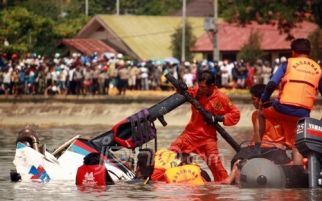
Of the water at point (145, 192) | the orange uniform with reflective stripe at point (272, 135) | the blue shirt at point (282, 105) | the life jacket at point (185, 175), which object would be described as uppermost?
the blue shirt at point (282, 105)

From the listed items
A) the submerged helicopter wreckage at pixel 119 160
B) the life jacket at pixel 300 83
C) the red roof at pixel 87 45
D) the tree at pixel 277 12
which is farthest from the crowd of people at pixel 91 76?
the red roof at pixel 87 45

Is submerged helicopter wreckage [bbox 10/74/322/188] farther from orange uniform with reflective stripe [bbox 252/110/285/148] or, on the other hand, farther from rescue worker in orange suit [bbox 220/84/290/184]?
orange uniform with reflective stripe [bbox 252/110/285/148]

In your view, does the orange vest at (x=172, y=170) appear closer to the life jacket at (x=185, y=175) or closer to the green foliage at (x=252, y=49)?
the life jacket at (x=185, y=175)

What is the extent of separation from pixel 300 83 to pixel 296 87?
7 cm

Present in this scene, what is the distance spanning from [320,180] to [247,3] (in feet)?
118

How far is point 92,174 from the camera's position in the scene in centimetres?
1387

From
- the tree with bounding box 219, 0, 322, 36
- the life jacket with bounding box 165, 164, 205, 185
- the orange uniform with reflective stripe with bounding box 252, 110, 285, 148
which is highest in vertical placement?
the tree with bounding box 219, 0, 322, 36

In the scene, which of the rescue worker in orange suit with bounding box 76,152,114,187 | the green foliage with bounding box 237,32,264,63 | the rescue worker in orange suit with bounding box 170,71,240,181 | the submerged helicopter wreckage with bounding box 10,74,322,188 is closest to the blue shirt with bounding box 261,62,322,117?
the submerged helicopter wreckage with bounding box 10,74,322,188

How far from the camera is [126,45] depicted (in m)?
75.4

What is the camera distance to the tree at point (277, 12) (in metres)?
47.2

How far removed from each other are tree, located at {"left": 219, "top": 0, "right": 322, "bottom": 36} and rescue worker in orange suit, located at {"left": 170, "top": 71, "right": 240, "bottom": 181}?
32276 millimetres

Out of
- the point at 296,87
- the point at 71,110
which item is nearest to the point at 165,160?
the point at 296,87

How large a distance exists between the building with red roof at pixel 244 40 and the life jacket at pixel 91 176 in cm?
5264

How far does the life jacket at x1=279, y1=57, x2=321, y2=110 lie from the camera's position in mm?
13320
